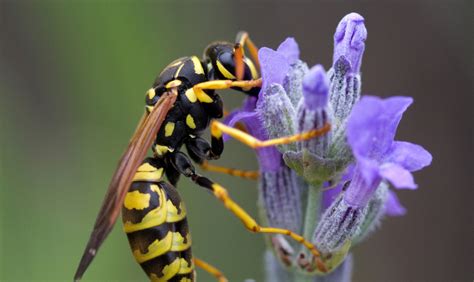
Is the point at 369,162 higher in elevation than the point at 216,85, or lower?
lower

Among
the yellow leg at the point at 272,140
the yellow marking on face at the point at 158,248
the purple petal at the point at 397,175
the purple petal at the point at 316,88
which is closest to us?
the purple petal at the point at 397,175

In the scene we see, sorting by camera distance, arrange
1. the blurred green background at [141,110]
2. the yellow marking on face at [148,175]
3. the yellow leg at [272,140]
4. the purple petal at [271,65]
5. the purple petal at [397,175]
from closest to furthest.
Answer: the purple petal at [397,175]
the yellow leg at [272,140]
the purple petal at [271,65]
the yellow marking on face at [148,175]
the blurred green background at [141,110]

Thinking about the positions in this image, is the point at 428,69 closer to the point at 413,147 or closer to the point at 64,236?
the point at 64,236

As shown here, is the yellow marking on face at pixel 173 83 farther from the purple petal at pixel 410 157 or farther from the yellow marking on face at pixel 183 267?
the purple petal at pixel 410 157

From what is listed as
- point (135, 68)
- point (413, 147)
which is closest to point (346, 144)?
point (413, 147)

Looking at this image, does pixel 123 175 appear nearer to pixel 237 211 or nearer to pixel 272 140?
pixel 237 211

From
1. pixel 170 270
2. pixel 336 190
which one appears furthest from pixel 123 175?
pixel 336 190

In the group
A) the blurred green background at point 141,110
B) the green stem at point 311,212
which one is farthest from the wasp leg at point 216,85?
the blurred green background at point 141,110
